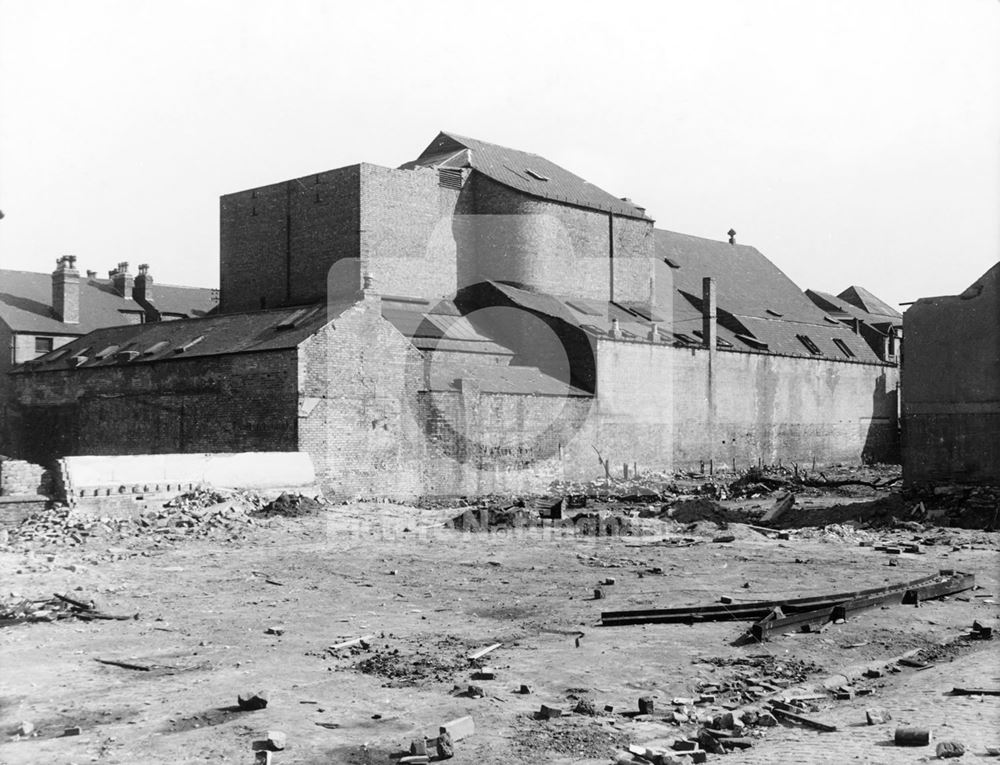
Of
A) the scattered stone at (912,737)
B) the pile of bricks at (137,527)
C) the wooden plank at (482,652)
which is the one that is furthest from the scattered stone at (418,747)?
the pile of bricks at (137,527)

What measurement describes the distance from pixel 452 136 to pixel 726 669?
116ft

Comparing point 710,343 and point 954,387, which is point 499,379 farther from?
point 954,387

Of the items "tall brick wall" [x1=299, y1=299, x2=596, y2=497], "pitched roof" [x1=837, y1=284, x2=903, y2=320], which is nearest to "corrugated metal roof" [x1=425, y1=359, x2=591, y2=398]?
"tall brick wall" [x1=299, y1=299, x2=596, y2=497]

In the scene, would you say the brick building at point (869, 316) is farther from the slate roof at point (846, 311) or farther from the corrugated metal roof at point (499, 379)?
the corrugated metal roof at point (499, 379)

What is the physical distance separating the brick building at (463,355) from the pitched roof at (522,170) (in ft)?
0.44

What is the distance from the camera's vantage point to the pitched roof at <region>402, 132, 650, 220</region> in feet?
131

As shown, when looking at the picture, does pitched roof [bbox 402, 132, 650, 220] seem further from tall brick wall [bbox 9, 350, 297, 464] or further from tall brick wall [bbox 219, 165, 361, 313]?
tall brick wall [bbox 9, 350, 297, 464]

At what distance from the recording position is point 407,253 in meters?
36.8

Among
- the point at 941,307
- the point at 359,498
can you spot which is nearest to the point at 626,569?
the point at 359,498

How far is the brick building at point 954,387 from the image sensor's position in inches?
878

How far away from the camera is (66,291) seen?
45188mm

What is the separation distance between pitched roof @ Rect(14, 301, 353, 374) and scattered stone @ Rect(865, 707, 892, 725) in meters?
19.0

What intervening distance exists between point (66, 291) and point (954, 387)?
37896 millimetres

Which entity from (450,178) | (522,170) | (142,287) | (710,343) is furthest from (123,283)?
(710,343)
